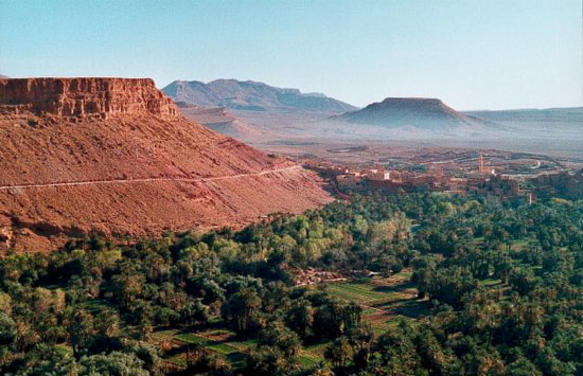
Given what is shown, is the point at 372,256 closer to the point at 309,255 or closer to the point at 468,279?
the point at 309,255

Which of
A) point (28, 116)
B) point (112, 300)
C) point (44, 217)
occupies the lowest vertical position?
point (112, 300)

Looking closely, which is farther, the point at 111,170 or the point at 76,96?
the point at 76,96

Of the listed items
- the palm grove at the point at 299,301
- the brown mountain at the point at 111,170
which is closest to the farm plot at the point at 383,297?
the palm grove at the point at 299,301

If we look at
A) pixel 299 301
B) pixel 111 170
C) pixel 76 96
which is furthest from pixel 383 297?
pixel 76 96

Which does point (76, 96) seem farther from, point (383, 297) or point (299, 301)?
point (383, 297)

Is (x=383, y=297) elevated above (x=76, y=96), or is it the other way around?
(x=76, y=96)

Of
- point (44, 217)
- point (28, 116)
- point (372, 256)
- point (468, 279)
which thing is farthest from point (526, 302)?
point (28, 116)

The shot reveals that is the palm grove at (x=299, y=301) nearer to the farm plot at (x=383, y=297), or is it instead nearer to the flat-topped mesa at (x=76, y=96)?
the farm plot at (x=383, y=297)
